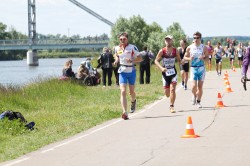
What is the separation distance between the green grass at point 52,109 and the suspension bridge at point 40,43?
96122 mm

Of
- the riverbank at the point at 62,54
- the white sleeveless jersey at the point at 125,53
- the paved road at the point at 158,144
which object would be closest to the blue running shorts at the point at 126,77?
the white sleeveless jersey at the point at 125,53

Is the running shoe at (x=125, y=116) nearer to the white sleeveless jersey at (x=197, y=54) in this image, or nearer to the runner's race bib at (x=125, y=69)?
the runner's race bib at (x=125, y=69)

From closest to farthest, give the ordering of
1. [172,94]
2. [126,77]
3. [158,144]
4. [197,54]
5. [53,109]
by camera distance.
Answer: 1. [158,144]
2. [126,77]
3. [172,94]
4. [197,54]
5. [53,109]

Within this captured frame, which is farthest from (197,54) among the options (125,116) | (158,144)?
(158,144)

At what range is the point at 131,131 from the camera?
13.5 meters

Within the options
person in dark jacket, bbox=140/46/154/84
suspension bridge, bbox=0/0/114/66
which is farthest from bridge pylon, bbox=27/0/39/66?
person in dark jacket, bbox=140/46/154/84

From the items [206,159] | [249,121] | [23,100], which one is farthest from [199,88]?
[206,159]

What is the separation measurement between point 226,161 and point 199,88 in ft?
29.0

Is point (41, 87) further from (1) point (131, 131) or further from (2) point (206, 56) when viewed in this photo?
(1) point (131, 131)

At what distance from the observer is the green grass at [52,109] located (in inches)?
521

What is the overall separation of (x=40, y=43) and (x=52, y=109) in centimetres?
11510

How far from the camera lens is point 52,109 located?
2055 cm

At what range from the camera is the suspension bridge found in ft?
413

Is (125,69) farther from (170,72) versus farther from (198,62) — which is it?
(198,62)
